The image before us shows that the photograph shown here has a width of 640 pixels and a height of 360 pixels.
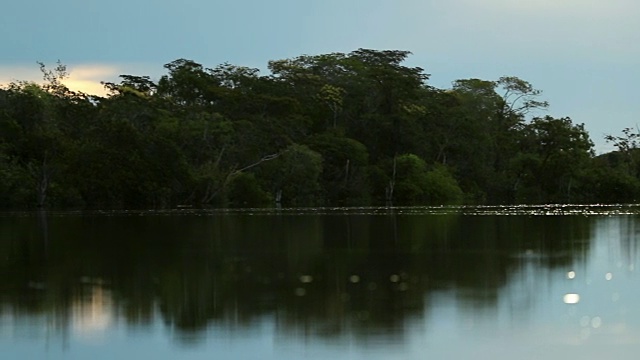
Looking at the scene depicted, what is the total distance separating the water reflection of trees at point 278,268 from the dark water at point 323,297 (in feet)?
0.13

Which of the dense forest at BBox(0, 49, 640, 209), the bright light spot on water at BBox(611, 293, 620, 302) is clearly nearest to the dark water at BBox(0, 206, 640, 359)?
the bright light spot on water at BBox(611, 293, 620, 302)

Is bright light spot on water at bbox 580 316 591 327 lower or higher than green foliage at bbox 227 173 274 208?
lower

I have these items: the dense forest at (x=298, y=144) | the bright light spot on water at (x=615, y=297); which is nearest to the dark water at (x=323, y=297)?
the bright light spot on water at (x=615, y=297)

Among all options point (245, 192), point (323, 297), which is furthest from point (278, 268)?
point (245, 192)

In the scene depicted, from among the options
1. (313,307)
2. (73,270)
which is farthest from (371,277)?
(73,270)

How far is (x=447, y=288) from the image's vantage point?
1638 cm

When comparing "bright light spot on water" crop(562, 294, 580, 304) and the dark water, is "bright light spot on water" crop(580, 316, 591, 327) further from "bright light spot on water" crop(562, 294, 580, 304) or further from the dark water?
"bright light spot on water" crop(562, 294, 580, 304)

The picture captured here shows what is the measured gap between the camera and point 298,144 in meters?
71.9

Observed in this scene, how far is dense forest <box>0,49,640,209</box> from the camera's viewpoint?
196 feet

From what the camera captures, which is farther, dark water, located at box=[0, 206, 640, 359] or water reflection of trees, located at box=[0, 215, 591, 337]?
water reflection of trees, located at box=[0, 215, 591, 337]

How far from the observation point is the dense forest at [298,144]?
59.8 metres

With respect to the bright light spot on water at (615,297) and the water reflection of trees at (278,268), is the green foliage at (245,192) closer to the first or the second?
the water reflection of trees at (278,268)

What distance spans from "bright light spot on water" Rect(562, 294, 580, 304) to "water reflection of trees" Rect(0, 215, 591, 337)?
91cm

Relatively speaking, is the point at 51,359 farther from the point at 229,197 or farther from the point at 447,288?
the point at 229,197
